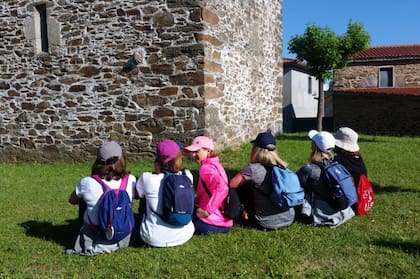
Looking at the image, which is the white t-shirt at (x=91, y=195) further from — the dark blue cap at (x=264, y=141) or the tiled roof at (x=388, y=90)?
the tiled roof at (x=388, y=90)

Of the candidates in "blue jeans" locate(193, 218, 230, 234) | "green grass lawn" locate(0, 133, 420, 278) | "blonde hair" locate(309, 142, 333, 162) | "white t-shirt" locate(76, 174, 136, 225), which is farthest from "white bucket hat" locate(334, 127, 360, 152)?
"white t-shirt" locate(76, 174, 136, 225)

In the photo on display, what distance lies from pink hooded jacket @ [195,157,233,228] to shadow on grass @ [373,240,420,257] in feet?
5.25

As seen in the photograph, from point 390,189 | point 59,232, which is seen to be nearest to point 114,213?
point 59,232

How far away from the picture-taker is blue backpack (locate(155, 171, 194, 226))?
12.8 ft

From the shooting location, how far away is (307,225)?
186 inches

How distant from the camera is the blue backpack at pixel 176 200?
391cm

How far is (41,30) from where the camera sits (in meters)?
10.4

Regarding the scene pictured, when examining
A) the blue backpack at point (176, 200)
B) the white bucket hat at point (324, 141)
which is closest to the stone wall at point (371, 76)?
the white bucket hat at point (324, 141)

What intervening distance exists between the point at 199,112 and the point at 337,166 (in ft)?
15.5

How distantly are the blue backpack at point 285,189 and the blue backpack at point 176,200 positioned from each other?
0.88 m

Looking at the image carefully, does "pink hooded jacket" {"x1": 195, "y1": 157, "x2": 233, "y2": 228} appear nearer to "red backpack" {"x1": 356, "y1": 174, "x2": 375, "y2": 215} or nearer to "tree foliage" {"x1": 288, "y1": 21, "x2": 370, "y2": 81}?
"red backpack" {"x1": 356, "y1": 174, "x2": 375, "y2": 215}

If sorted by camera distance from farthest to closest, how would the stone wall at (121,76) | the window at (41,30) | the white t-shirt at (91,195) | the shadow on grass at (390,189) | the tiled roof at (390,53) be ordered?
the tiled roof at (390,53)
the window at (41,30)
the stone wall at (121,76)
the shadow on grass at (390,189)
the white t-shirt at (91,195)

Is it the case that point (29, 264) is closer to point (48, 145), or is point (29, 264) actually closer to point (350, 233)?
point (350, 233)

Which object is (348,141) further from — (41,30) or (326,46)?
(326,46)
